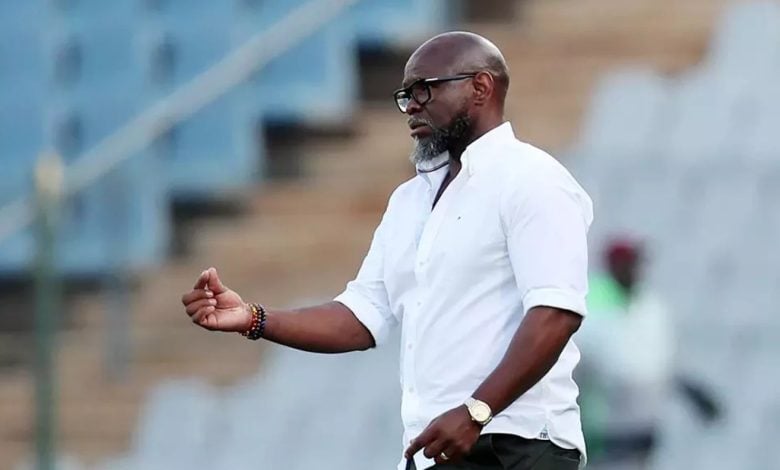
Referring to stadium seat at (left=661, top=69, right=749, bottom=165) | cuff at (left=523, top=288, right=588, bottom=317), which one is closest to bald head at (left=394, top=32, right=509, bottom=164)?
cuff at (left=523, top=288, right=588, bottom=317)

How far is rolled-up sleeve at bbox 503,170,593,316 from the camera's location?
3.41 metres

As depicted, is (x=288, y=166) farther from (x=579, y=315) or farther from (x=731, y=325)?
(x=579, y=315)

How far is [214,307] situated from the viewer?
371cm

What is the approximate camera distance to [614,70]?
9172mm

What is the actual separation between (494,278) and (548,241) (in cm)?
16

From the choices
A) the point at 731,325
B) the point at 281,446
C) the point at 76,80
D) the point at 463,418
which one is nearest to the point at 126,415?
the point at 281,446

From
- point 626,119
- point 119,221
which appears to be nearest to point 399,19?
point 626,119

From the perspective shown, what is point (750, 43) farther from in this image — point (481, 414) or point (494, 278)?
point (481, 414)

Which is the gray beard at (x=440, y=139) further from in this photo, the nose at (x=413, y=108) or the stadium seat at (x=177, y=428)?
the stadium seat at (x=177, y=428)

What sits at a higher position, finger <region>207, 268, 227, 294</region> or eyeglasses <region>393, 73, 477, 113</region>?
eyeglasses <region>393, 73, 477, 113</region>

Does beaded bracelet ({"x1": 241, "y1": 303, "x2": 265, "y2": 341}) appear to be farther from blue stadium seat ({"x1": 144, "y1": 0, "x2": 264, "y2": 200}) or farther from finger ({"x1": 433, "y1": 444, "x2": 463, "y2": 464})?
blue stadium seat ({"x1": 144, "y1": 0, "x2": 264, "y2": 200})

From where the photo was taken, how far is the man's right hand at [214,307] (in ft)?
12.1

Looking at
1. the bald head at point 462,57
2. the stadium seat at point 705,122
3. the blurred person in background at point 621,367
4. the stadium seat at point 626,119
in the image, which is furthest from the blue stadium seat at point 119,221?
the bald head at point 462,57

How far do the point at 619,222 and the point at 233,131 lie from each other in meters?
2.11
